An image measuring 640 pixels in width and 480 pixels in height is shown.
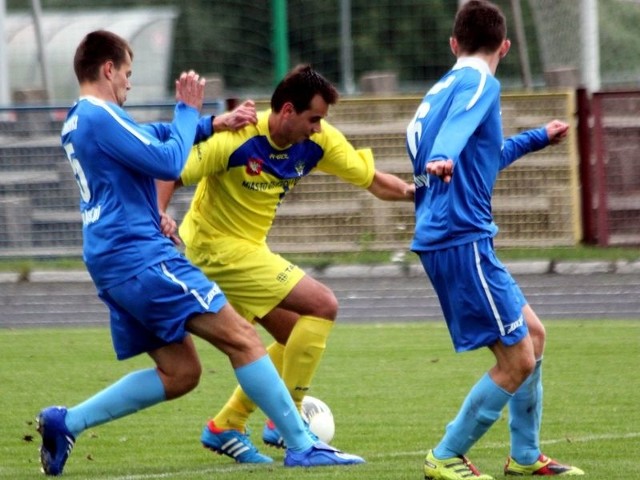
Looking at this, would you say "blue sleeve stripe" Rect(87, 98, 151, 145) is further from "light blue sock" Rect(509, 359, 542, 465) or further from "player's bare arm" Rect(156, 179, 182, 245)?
"light blue sock" Rect(509, 359, 542, 465)

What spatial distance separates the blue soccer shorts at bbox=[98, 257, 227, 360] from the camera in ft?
20.1

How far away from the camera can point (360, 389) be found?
30.4 ft

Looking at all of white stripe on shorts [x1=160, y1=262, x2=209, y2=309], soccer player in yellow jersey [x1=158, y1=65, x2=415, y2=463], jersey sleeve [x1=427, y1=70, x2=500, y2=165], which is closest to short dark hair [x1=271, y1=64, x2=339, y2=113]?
soccer player in yellow jersey [x1=158, y1=65, x2=415, y2=463]

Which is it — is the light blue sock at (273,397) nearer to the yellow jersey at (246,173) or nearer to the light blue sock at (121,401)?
the light blue sock at (121,401)

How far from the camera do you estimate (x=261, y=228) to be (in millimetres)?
7316

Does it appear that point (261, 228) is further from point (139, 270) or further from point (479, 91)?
point (479, 91)

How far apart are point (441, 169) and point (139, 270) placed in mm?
1466

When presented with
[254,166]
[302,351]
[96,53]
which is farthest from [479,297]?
[96,53]

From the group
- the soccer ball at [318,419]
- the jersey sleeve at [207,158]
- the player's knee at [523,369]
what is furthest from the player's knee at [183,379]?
the player's knee at [523,369]

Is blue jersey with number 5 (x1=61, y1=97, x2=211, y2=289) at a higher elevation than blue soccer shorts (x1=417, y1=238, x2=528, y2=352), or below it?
higher

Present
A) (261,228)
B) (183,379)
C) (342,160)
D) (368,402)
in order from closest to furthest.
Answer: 1. (183,379)
2. (261,228)
3. (342,160)
4. (368,402)

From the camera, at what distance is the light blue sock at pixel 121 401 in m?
6.49

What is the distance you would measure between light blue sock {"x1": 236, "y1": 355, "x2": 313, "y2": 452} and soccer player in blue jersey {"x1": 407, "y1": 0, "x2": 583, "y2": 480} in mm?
756

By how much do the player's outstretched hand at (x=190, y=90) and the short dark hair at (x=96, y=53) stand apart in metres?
0.30
